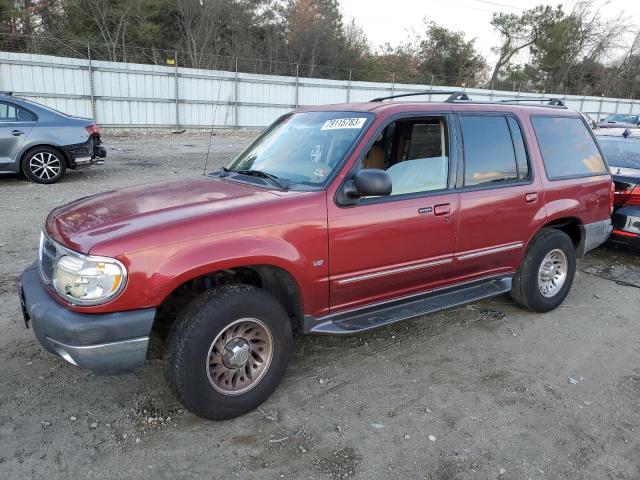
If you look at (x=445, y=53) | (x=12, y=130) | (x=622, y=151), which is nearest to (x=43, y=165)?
(x=12, y=130)

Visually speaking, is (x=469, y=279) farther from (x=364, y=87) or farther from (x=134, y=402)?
(x=364, y=87)

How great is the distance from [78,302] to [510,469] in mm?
2429

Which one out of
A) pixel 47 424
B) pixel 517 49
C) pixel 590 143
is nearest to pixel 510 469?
pixel 47 424

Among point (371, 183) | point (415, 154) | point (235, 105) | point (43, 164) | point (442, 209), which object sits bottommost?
point (43, 164)

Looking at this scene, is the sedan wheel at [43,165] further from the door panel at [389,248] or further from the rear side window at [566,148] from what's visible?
the rear side window at [566,148]

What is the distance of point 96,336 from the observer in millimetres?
2535

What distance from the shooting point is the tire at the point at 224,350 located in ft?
9.00

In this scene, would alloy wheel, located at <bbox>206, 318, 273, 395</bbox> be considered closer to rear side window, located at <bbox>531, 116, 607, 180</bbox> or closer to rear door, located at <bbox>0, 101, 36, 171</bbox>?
rear side window, located at <bbox>531, 116, 607, 180</bbox>

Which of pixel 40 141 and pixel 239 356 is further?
pixel 40 141

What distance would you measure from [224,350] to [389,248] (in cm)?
129

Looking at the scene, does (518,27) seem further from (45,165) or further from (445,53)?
(45,165)

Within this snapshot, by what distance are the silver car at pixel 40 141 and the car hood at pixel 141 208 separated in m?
6.84

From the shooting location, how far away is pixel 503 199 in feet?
13.2

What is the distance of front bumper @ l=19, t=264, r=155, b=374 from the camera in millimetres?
2535
